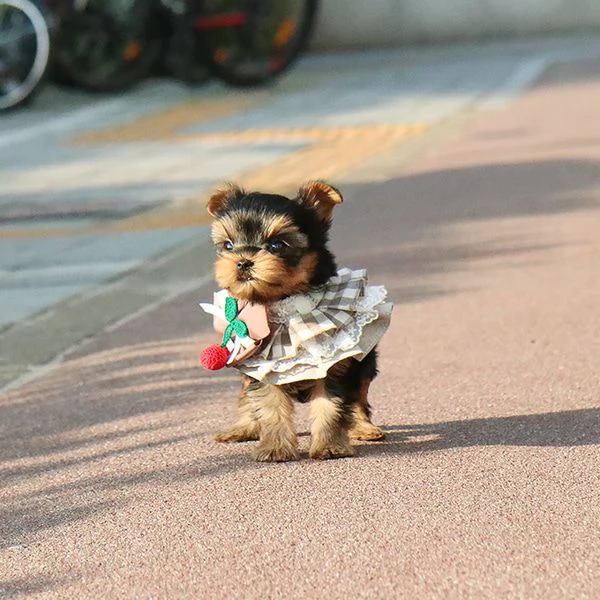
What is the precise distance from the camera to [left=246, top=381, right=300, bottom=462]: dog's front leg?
545cm

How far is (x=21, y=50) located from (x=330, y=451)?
1118cm

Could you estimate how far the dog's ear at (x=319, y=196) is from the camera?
17.6 ft

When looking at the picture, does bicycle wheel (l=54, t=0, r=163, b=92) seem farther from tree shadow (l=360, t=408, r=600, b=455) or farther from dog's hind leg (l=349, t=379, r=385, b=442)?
dog's hind leg (l=349, t=379, r=385, b=442)

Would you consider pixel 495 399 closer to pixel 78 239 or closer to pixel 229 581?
pixel 229 581

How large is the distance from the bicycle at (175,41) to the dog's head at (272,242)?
1207 cm

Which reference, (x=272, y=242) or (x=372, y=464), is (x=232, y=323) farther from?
(x=372, y=464)

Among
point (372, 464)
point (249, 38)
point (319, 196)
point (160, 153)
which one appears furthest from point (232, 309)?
point (249, 38)

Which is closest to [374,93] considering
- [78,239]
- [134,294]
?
[78,239]

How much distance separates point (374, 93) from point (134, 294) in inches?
346

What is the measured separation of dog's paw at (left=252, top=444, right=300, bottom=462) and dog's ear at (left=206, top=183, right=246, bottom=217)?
753mm

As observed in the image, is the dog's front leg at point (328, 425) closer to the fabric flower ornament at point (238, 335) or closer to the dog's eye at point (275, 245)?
the fabric flower ornament at point (238, 335)

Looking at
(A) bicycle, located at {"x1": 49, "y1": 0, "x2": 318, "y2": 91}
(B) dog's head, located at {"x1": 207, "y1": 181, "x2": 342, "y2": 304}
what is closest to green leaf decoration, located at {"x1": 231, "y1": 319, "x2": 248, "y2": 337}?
(B) dog's head, located at {"x1": 207, "y1": 181, "x2": 342, "y2": 304}

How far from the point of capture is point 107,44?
17.7 meters

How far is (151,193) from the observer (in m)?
12.1
